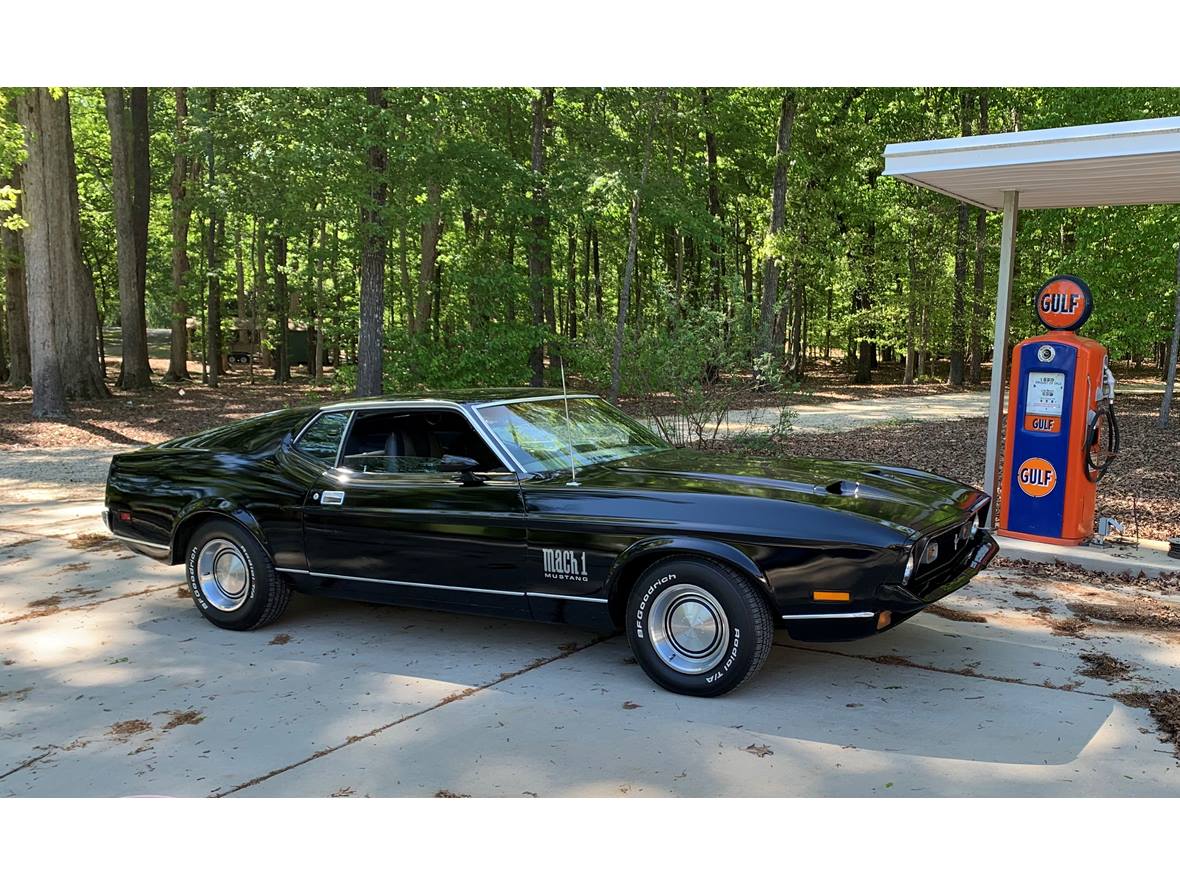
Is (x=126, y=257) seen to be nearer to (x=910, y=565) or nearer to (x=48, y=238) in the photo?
(x=48, y=238)

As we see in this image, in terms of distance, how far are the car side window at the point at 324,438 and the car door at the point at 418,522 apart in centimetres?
8

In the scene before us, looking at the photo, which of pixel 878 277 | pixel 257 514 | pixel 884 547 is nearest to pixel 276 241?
pixel 878 277

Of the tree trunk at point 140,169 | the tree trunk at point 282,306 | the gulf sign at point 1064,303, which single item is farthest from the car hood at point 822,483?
the tree trunk at point 282,306

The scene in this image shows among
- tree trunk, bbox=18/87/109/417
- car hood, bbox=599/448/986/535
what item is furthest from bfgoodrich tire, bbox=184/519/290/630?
tree trunk, bbox=18/87/109/417

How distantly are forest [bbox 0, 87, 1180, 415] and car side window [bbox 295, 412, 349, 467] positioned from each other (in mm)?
5804

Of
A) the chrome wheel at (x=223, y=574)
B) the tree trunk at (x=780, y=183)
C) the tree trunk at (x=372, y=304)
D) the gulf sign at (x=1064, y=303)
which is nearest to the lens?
the chrome wheel at (x=223, y=574)

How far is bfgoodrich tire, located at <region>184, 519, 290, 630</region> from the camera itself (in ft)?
18.8

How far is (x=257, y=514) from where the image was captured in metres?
5.71

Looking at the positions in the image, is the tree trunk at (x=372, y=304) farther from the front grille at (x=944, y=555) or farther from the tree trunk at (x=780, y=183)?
the front grille at (x=944, y=555)

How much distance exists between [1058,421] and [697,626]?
4439 millimetres

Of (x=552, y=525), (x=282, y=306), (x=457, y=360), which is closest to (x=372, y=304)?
(x=457, y=360)

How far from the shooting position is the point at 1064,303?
7.53 meters

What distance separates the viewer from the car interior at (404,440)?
221 inches

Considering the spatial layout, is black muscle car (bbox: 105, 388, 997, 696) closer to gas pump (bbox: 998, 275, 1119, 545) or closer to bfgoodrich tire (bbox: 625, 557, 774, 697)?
bfgoodrich tire (bbox: 625, 557, 774, 697)
